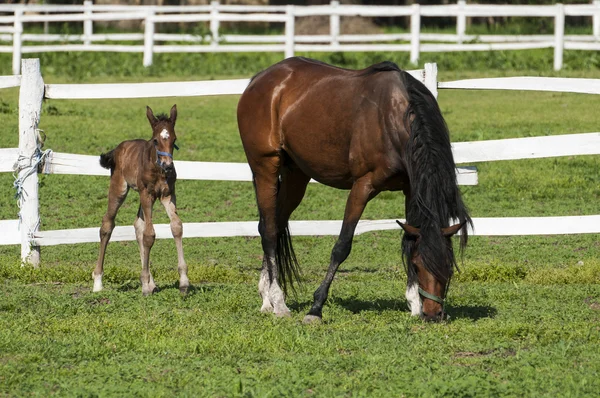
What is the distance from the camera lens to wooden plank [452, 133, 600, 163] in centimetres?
989

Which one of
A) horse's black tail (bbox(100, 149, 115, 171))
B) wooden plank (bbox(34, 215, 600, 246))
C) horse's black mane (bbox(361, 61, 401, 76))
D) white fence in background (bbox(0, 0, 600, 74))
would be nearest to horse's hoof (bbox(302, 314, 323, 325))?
horse's black mane (bbox(361, 61, 401, 76))

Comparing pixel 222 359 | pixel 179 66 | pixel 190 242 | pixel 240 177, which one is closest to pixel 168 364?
pixel 222 359

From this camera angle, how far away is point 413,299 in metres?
7.84

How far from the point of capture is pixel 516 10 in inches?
884

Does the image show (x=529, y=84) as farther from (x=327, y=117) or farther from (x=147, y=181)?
(x=147, y=181)

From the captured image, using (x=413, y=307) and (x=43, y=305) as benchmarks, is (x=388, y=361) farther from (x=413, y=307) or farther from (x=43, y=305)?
(x=43, y=305)

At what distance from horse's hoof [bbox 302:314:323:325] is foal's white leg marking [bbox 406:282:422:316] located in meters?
0.75

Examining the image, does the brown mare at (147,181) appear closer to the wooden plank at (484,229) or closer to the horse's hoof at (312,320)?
the wooden plank at (484,229)

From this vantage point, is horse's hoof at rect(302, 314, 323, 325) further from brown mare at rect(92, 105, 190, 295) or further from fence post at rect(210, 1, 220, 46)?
fence post at rect(210, 1, 220, 46)

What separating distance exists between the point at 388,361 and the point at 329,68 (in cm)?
307

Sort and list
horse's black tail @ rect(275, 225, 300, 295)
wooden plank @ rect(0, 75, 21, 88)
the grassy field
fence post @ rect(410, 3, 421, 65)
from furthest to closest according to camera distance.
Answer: fence post @ rect(410, 3, 421, 65) → wooden plank @ rect(0, 75, 21, 88) → horse's black tail @ rect(275, 225, 300, 295) → the grassy field

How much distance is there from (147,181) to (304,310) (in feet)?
5.74

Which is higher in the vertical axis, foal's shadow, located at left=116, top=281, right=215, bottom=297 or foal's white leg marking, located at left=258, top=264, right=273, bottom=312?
foal's white leg marking, located at left=258, top=264, right=273, bottom=312

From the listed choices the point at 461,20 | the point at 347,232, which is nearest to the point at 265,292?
the point at 347,232
